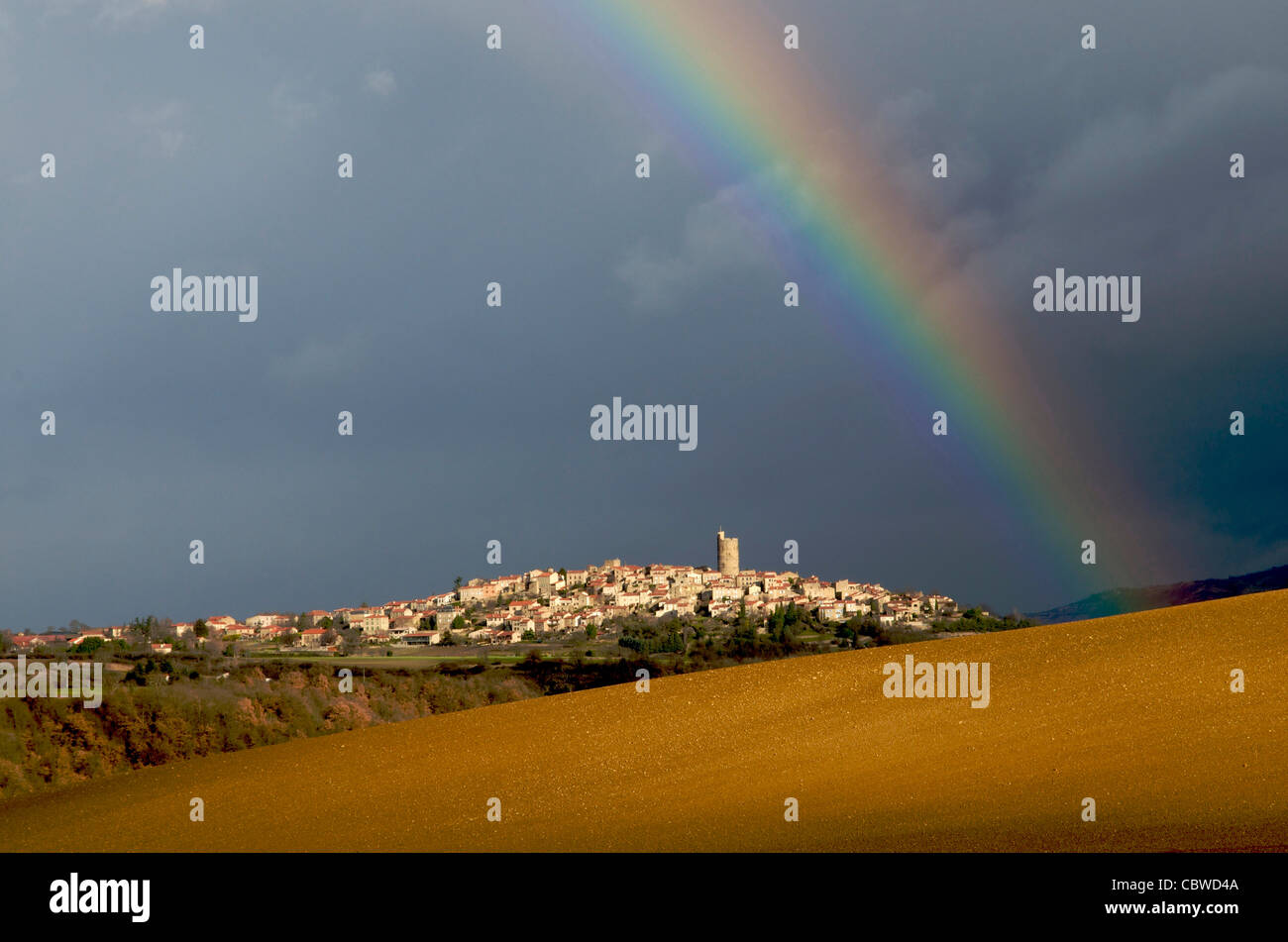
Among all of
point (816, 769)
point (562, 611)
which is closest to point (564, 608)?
point (562, 611)

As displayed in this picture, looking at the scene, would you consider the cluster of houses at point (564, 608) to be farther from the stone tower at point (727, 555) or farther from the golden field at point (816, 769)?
the golden field at point (816, 769)

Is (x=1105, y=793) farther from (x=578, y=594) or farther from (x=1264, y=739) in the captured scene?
(x=578, y=594)

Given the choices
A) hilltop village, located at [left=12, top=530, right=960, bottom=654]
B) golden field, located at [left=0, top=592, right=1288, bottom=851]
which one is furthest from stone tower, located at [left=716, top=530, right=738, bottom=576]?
golden field, located at [left=0, top=592, right=1288, bottom=851]

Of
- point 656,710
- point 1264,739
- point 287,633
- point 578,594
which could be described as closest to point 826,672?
point 656,710

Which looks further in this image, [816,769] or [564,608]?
[564,608]

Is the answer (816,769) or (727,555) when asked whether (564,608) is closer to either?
(727,555)

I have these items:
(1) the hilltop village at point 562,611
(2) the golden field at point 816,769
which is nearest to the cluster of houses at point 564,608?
(1) the hilltop village at point 562,611
